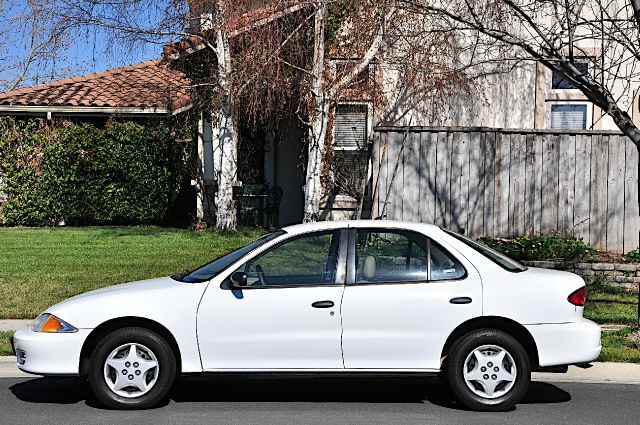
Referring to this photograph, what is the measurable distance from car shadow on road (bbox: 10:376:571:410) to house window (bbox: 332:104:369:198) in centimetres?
938

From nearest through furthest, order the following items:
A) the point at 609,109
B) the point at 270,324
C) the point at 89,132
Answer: the point at 270,324
the point at 609,109
the point at 89,132

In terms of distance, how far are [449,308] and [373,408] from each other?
3.55 ft

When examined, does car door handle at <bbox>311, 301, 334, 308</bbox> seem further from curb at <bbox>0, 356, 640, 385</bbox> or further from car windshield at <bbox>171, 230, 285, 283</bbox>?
curb at <bbox>0, 356, 640, 385</bbox>

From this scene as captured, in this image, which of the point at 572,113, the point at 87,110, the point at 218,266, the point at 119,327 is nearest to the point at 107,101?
the point at 87,110

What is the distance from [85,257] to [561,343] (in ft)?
31.4

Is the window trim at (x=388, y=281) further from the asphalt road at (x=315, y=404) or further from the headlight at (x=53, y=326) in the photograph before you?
the headlight at (x=53, y=326)

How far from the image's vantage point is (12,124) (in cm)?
1925

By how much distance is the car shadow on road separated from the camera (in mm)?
7359

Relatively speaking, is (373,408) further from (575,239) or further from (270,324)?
(575,239)

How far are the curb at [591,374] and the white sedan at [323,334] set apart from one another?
1.51 metres

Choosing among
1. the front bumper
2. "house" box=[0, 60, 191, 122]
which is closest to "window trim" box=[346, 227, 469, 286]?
the front bumper

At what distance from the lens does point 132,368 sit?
6777 millimetres

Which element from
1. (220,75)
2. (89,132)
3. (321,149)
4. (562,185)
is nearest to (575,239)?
(562,185)

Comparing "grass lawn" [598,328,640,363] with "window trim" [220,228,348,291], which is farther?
"grass lawn" [598,328,640,363]
